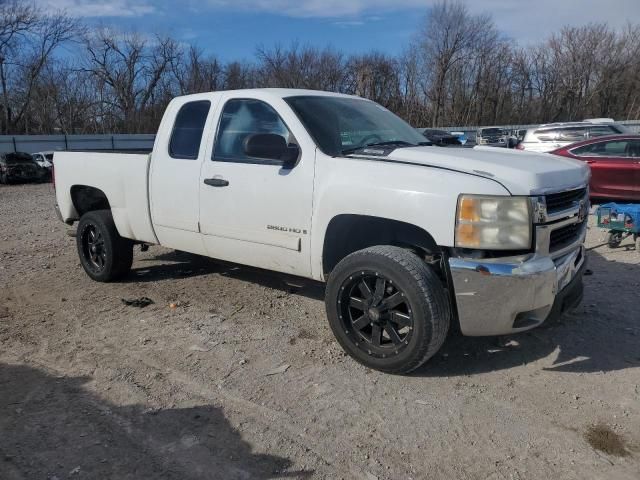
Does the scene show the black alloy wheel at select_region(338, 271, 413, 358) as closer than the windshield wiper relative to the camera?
Yes

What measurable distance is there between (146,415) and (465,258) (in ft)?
7.15

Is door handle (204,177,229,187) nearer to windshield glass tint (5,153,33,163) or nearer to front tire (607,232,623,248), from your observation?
front tire (607,232,623,248)

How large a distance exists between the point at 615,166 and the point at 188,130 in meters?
8.76

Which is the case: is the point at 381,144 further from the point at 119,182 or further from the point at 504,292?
the point at 119,182

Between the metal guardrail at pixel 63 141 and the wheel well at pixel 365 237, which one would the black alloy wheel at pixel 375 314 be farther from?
the metal guardrail at pixel 63 141

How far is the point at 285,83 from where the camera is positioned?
49000 mm

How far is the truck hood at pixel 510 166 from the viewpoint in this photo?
10.8 feet

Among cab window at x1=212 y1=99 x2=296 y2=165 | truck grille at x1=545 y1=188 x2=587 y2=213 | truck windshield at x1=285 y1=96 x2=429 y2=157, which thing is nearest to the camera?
truck grille at x1=545 y1=188 x2=587 y2=213

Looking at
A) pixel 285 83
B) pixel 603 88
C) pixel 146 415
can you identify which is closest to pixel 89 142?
pixel 285 83

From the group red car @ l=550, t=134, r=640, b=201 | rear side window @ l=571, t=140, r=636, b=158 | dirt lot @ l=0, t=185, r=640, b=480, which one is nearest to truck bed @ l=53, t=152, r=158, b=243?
Result: dirt lot @ l=0, t=185, r=640, b=480

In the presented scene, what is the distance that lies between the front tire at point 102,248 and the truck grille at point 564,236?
14.3 feet

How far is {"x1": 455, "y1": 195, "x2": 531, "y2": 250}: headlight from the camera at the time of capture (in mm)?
3201

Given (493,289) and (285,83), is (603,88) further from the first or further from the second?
(493,289)

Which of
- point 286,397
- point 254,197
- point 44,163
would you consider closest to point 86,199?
point 254,197
